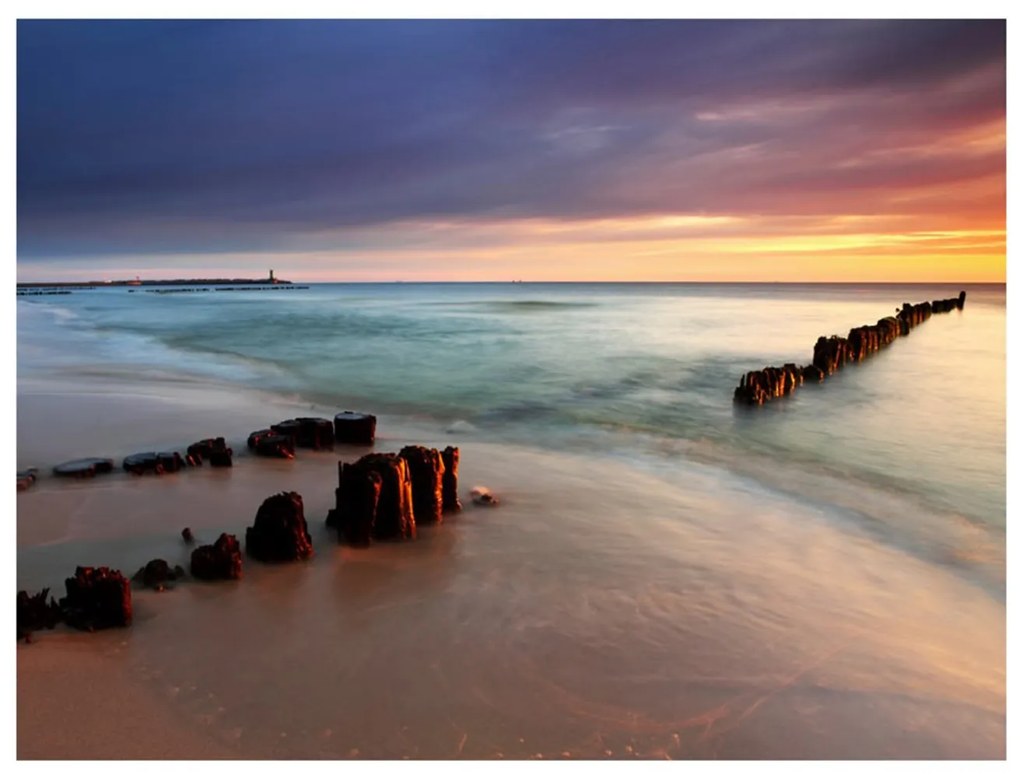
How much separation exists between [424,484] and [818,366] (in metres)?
17.6

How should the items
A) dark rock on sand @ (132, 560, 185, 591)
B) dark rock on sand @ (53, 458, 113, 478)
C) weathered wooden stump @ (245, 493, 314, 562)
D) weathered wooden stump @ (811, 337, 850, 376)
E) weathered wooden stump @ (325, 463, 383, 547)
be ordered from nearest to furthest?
dark rock on sand @ (132, 560, 185, 591) → weathered wooden stump @ (245, 493, 314, 562) → weathered wooden stump @ (325, 463, 383, 547) → dark rock on sand @ (53, 458, 113, 478) → weathered wooden stump @ (811, 337, 850, 376)

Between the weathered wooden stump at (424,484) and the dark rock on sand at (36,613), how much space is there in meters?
3.48

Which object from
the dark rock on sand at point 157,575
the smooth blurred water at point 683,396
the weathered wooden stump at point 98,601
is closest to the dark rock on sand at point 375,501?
the dark rock on sand at point 157,575

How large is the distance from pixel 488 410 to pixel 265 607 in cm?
1011

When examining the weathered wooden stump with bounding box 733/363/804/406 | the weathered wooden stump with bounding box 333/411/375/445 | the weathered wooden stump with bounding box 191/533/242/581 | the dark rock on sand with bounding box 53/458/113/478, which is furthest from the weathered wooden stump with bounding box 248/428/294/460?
the weathered wooden stump with bounding box 733/363/804/406

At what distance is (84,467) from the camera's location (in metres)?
9.06

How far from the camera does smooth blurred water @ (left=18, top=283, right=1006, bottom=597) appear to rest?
10.4 m

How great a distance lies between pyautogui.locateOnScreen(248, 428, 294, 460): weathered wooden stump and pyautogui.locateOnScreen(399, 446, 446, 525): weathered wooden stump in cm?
317

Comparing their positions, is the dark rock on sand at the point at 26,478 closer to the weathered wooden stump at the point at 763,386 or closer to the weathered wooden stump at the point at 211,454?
the weathered wooden stump at the point at 211,454

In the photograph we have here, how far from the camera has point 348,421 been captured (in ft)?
38.1

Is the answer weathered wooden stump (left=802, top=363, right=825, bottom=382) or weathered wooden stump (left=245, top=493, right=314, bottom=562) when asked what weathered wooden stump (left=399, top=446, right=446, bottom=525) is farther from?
weathered wooden stump (left=802, top=363, right=825, bottom=382)

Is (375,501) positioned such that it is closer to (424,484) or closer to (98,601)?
(424,484)

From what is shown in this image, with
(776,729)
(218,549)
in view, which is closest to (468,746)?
(776,729)

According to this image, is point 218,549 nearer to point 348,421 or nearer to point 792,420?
point 348,421
